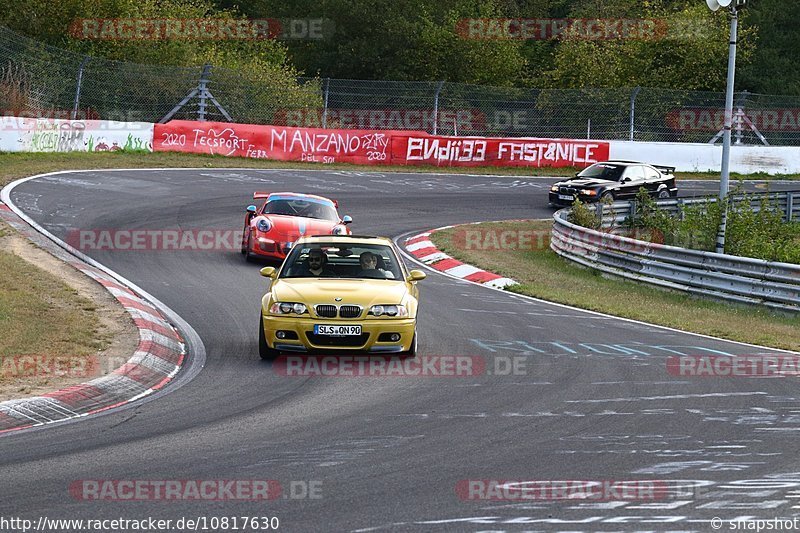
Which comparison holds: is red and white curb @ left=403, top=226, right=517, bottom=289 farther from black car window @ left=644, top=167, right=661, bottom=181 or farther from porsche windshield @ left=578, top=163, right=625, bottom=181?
black car window @ left=644, top=167, right=661, bottom=181

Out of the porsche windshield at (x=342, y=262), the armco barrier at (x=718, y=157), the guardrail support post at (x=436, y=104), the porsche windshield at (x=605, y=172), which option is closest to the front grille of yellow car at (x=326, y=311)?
the porsche windshield at (x=342, y=262)

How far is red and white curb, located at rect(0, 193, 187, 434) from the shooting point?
8.70 metres

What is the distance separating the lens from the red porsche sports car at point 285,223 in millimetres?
18312

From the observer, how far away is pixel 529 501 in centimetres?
665

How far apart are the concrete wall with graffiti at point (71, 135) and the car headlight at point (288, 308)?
20719 mm

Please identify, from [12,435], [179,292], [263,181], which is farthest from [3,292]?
[263,181]

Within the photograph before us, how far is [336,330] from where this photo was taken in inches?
440

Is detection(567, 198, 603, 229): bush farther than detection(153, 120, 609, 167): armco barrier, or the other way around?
detection(153, 120, 609, 167): armco barrier

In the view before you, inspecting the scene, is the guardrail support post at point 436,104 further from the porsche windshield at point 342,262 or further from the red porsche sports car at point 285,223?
the porsche windshield at point 342,262

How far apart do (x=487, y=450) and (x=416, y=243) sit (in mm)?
14594

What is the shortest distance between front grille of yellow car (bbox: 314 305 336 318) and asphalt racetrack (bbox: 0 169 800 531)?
2.43ft

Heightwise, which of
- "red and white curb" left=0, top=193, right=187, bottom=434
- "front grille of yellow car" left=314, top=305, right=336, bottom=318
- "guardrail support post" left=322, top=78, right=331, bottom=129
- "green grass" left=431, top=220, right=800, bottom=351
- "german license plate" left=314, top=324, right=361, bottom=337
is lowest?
"green grass" left=431, top=220, right=800, bottom=351

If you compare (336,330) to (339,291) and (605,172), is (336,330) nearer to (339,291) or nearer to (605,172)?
(339,291)

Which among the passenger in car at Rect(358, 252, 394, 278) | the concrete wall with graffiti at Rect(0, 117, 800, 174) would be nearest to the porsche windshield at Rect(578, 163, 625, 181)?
the concrete wall with graffiti at Rect(0, 117, 800, 174)
